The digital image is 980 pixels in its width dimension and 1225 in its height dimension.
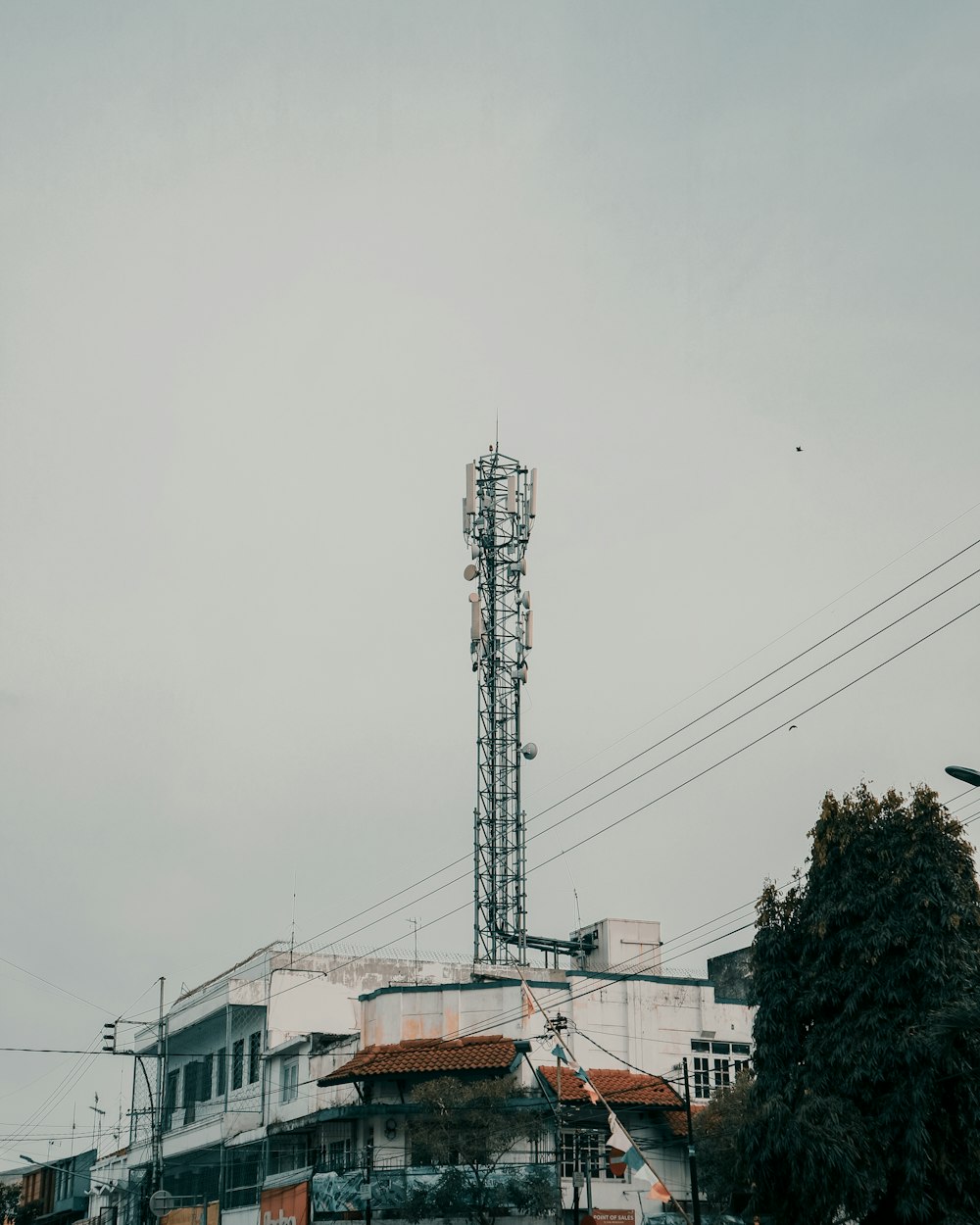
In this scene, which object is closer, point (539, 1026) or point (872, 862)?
point (872, 862)

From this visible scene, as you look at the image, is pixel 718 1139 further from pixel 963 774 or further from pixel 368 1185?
pixel 963 774

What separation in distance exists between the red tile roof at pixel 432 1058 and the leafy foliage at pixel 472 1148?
129cm

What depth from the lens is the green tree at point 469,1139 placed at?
4562 cm

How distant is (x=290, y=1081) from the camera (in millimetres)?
57750

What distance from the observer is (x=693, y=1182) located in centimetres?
3803

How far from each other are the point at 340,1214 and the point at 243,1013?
51.7ft

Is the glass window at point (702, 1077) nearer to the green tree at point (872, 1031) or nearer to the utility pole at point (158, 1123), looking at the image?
the green tree at point (872, 1031)

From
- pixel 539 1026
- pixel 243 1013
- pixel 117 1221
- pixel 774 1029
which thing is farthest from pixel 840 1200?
pixel 117 1221

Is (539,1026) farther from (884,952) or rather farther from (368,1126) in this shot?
(884,952)

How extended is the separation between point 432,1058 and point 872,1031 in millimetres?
20756

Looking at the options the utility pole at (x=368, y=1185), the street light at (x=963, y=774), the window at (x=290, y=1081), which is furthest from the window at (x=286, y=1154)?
the street light at (x=963, y=774)

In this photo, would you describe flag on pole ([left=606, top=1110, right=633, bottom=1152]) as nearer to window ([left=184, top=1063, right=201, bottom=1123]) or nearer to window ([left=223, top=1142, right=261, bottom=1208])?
window ([left=223, top=1142, right=261, bottom=1208])

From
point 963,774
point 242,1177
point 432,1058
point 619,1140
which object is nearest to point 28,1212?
point 242,1177

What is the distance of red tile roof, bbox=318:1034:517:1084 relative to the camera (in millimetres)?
48700
